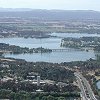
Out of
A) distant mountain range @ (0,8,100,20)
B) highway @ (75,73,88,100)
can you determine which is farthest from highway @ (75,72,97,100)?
distant mountain range @ (0,8,100,20)

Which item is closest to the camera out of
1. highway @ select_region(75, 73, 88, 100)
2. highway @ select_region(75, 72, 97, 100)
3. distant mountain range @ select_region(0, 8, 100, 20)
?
highway @ select_region(75, 73, 88, 100)

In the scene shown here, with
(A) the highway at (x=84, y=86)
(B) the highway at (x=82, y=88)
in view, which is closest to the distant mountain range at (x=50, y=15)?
(A) the highway at (x=84, y=86)

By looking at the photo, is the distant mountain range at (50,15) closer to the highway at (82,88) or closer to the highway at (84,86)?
the highway at (84,86)

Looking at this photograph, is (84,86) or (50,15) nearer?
(84,86)

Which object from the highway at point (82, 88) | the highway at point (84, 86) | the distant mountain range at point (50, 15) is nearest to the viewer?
the highway at point (82, 88)

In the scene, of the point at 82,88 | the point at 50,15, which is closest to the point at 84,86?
the point at 82,88

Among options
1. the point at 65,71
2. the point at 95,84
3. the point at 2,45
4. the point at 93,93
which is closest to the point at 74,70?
the point at 65,71

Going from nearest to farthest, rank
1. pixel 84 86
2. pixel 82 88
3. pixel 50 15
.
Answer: pixel 82 88
pixel 84 86
pixel 50 15

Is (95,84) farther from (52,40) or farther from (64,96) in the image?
(52,40)

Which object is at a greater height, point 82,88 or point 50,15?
point 82,88

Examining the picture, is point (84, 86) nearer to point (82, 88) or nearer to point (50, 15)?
point (82, 88)

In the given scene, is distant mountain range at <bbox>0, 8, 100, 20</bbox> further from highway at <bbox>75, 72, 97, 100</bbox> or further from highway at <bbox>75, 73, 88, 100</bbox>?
highway at <bbox>75, 73, 88, 100</bbox>
